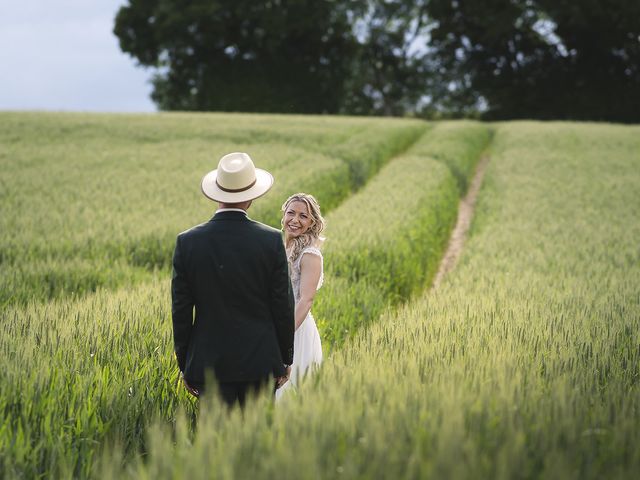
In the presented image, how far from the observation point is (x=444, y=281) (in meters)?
7.29

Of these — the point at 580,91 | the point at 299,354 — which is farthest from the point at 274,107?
the point at 299,354

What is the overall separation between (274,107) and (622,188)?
44.0 metres

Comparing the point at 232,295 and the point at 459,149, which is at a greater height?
the point at 459,149

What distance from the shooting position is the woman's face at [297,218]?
394 cm

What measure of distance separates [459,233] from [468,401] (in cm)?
1177

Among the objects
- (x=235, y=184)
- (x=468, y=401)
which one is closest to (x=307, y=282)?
(x=235, y=184)

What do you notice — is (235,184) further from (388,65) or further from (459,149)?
(388,65)

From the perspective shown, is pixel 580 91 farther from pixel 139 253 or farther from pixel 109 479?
pixel 109 479

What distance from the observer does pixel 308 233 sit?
400 centimetres

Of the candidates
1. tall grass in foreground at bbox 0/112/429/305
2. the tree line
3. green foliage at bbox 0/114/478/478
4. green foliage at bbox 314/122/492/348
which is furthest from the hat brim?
the tree line

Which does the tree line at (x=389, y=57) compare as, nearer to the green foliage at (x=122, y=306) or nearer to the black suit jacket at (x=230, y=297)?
the green foliage at (x=122, y=306)

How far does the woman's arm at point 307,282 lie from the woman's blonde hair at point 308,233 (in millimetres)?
105

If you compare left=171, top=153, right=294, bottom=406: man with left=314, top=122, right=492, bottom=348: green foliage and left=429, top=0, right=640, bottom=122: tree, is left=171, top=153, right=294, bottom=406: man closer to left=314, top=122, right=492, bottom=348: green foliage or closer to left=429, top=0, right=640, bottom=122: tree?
left=314, top=122, right=492, bottom=348: green foliage

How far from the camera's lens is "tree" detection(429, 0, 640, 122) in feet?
166
